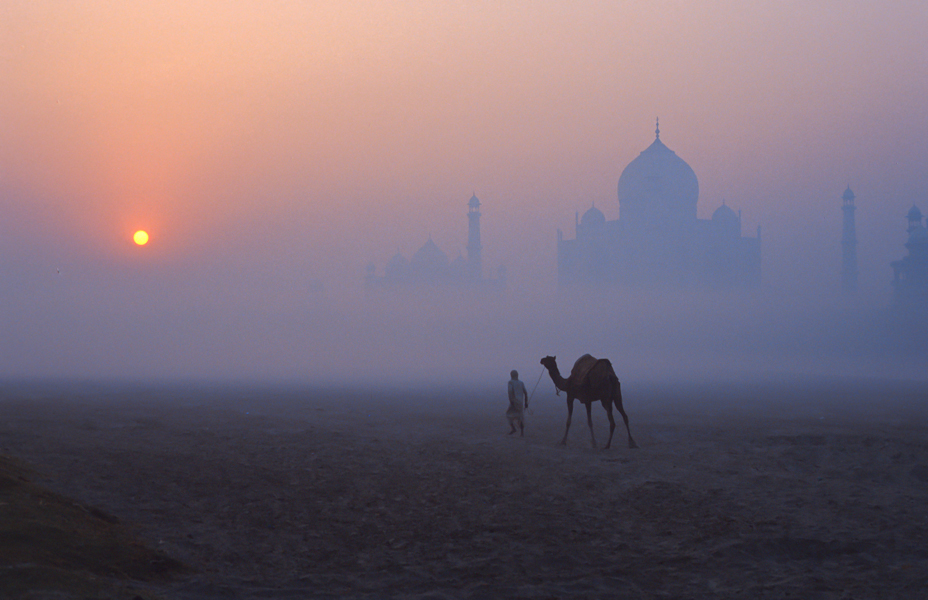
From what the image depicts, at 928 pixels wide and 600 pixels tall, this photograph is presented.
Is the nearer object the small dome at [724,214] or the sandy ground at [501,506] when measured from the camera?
the sandy ground at [501,506]

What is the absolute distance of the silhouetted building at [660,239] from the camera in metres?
72.9

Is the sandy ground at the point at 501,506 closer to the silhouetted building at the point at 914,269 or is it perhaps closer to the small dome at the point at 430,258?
the silhouetted building at the point at 914,269

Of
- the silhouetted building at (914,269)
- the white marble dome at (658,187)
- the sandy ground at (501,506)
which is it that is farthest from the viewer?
the white marble dome at (658,187)

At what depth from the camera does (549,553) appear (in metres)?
7.81

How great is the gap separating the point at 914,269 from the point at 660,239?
20.3 metres

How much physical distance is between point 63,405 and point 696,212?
62.7 meters

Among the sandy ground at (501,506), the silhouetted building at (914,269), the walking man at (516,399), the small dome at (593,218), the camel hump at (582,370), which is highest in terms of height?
the small dome at (593,218)

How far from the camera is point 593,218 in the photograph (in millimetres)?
77000

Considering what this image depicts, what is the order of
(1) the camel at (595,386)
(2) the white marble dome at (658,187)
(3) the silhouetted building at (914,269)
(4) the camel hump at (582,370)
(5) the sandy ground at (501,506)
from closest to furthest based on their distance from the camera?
(5) the sandy ground at (501,506) < (1) the camel at (595,386) < (4) the camel hump at (582,370) < (3) the silhouetted building at (914,269) < (2) the white marble dome at (658,187)

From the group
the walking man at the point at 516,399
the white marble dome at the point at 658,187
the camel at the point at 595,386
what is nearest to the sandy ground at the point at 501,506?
the walking man at the point at 516,399

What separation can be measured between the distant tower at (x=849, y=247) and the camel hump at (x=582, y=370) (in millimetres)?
65685

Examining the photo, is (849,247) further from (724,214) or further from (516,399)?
(516,399)

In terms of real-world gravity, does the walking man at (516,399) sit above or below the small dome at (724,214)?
below

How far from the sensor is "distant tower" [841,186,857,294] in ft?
238
